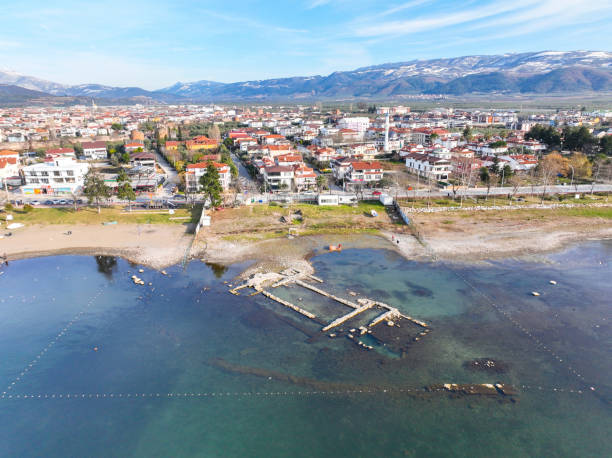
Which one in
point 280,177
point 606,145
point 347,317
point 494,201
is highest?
point 606,145

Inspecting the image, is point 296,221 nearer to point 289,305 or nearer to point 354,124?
point 289,305

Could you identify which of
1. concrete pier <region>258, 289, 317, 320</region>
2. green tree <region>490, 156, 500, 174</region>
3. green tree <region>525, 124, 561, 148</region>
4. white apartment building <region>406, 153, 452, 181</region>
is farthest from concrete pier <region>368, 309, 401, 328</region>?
green tree <region>525, 124, 561, 148</region>

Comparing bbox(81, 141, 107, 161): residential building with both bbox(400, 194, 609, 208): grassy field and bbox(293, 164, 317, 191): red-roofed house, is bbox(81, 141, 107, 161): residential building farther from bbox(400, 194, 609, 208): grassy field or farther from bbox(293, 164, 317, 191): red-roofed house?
bbox(400, 194, 609, 208): grassy field

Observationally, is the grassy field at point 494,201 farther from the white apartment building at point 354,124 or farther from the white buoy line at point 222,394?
the white apartment building at point 354,124

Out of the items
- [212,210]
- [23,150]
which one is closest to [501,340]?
[212,210]

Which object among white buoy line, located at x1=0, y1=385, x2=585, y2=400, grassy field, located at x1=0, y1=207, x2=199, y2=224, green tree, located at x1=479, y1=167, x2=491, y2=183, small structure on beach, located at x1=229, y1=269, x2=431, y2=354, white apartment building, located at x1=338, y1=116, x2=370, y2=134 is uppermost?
white apartment building, located at x1=338, y1=116, x2=370, y2=134

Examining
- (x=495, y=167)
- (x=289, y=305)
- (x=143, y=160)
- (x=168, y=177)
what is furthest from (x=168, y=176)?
(x=495, y=167)

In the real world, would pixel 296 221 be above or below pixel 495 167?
below
